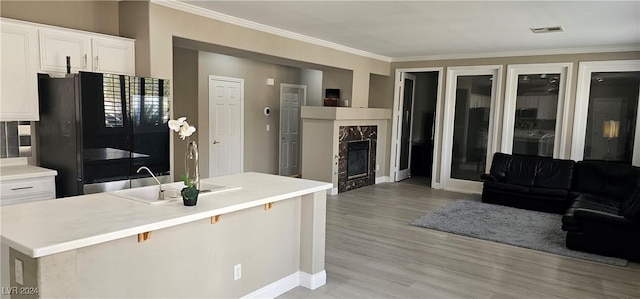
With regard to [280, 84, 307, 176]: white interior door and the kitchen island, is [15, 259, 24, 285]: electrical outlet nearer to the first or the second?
the kitchen island

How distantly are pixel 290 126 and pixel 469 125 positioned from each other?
357cm

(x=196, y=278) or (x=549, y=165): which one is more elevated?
(x=549, y=165)

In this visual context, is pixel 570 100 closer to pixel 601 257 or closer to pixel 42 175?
pixel 601 257

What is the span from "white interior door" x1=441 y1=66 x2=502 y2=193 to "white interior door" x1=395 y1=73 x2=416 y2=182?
971 mm

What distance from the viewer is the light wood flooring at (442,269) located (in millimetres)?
3469

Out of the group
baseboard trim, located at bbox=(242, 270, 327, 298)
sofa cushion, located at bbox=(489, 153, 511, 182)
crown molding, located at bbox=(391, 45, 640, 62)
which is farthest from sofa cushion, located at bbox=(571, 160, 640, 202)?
baseboard trim, located at bbox=(242, 270, 327, 298)

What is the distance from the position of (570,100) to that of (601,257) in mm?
3355

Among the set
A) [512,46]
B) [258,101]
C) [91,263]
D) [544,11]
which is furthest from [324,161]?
[91,263]

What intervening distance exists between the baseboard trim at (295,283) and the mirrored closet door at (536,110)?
5.23 m

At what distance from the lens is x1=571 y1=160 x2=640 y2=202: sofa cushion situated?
19.2 ft

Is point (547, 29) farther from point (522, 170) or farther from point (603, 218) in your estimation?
point (522, 170)

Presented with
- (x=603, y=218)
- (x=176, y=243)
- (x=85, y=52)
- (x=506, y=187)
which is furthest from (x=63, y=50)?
(x=506, y=187)

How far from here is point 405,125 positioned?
8.83m

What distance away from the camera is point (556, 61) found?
6.85 m
